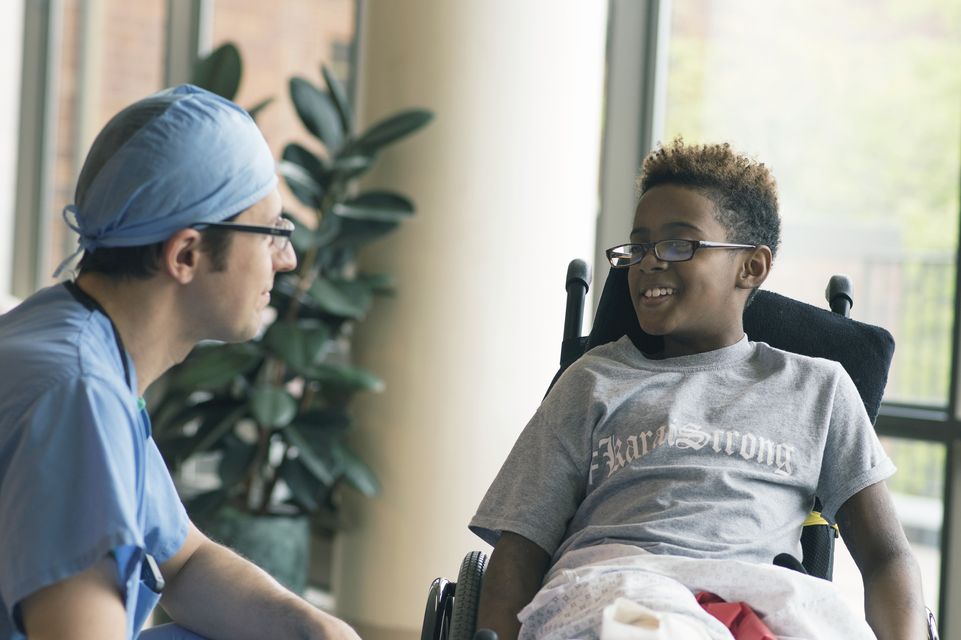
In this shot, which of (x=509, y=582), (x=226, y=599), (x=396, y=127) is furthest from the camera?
(x=396, y=127)

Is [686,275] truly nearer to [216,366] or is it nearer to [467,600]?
[467,600]

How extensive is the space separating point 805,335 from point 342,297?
1.63 metres

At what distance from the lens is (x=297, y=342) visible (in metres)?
3.23

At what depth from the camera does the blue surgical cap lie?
1.21 m

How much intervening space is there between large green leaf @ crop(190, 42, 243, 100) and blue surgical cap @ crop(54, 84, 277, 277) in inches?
87.8

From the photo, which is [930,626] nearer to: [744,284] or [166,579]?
[744,284]

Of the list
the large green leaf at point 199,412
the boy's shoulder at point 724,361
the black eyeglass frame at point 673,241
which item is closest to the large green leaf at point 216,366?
the large green leaf at point 199,412

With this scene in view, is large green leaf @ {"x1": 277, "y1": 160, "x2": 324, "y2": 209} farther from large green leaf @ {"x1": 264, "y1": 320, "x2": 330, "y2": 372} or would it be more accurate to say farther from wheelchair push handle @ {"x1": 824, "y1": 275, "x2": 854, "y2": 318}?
wheelchair push handle @ {"x1": 824, "y1": 275, "x2": 854, "y2": 318}

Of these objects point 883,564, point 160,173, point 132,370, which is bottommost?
point 883,564

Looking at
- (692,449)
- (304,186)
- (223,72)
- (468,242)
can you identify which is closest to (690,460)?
(692,449)

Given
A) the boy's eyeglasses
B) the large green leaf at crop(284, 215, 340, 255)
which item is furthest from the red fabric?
the large green leaf at crop(284, 215, 340, 255)

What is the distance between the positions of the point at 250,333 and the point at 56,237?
392 cm

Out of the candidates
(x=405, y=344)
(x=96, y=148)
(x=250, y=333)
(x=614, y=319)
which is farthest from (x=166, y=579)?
(x=405, y=344)

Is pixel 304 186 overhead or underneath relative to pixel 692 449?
overhead
